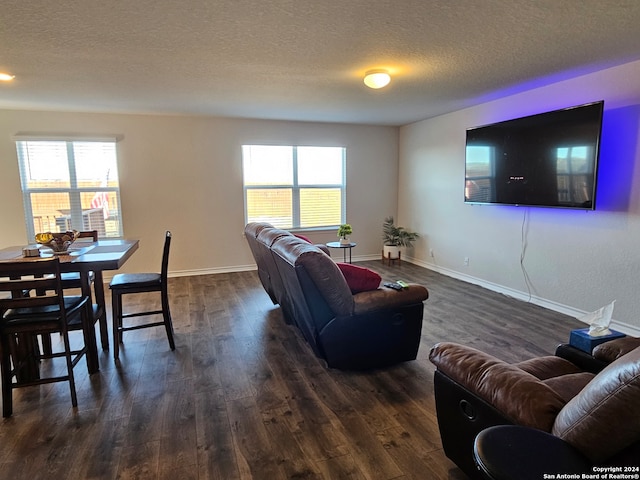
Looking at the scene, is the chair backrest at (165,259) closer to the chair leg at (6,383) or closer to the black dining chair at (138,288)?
the black dining chair at (138,288)

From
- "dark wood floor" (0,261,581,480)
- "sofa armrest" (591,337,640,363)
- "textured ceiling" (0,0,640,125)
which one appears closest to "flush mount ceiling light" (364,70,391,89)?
"textured ceiling" (0,0,640,125)

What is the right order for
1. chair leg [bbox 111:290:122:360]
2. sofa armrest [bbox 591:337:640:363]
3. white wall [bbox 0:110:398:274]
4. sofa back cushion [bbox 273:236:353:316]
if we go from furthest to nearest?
1. white wall [bbox 0:110:398:274]
2. chair leg [bbox 111:290:122:360]
3. sofa back cushion [bbox 273:236:353:316]
4. sofa armrest [bbox 591:337:640:363]

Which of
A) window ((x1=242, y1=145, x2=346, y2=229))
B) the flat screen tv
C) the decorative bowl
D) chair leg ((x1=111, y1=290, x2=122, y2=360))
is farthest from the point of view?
window ((x1=242, y1=145, x2=346, y2=229))

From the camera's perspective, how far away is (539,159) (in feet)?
12.7

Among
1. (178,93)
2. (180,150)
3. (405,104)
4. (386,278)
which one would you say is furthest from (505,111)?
(180,150)

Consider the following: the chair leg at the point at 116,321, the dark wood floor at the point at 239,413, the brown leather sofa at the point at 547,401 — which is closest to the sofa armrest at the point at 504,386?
the brown leather sofa at the point at 547,401

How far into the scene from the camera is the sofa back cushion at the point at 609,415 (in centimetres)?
100

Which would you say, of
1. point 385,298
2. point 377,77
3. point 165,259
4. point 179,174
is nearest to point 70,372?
point 165,259

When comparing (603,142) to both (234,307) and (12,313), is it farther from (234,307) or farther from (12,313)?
(12,313)

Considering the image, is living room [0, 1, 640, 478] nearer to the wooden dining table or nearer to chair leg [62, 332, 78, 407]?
the wooden dining table

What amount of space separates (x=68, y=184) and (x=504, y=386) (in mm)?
5859

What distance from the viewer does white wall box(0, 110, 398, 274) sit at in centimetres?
499

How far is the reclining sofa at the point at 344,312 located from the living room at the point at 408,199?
274 mm

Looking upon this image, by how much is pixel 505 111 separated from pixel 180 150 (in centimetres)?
454
